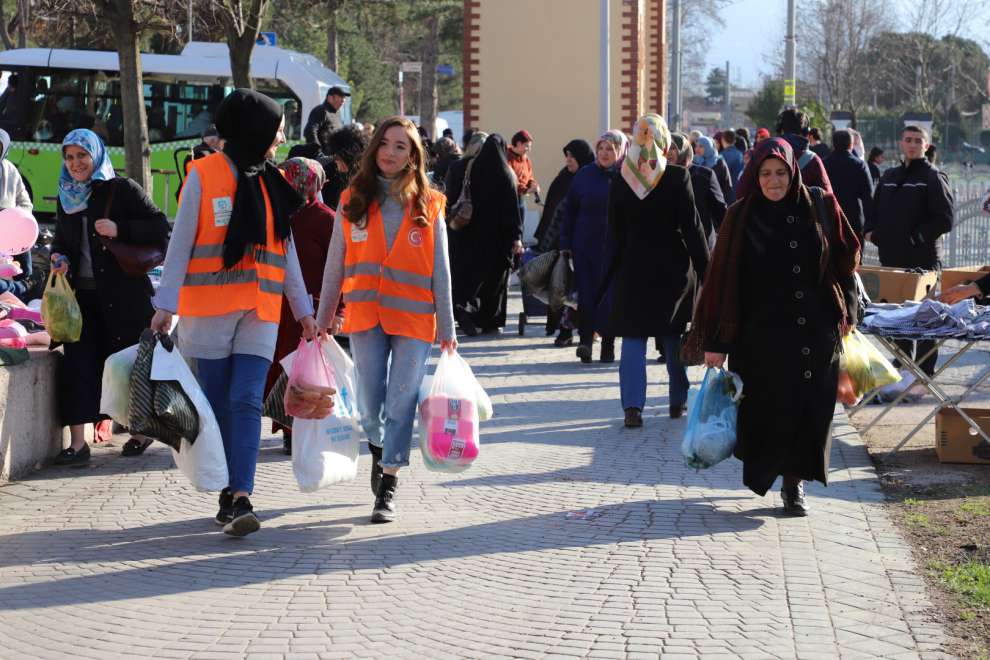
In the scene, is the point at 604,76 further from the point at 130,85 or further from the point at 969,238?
the point at 130,85

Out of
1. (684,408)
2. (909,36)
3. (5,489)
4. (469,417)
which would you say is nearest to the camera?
(469,417)

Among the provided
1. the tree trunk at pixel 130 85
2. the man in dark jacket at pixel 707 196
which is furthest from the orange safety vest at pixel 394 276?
the tree trunk at pixel 130 85

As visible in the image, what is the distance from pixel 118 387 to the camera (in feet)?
22.2

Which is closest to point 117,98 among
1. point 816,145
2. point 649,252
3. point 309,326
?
point 816,145

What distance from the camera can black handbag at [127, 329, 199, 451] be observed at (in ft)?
21.5

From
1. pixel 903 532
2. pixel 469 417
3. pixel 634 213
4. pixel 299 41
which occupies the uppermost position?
pixel 299 41

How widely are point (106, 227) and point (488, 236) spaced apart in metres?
6.74

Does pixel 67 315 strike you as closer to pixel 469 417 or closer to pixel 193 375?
pixel 193 375

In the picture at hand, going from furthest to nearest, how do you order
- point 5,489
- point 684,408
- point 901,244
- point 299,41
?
point 299,41 < point 901,244 < point 684,408 < point 5,489

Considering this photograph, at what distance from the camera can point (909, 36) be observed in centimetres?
5838

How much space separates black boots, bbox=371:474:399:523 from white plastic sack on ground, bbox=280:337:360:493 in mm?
156

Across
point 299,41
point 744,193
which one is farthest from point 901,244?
point 299,41

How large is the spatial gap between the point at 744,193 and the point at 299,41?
Result: 148 ft

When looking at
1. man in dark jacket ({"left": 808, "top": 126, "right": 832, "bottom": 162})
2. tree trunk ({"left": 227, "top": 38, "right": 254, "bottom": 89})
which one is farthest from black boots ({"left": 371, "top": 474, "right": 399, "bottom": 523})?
tree trunk ({"left": 227, "top": 38, "right": 254, "bottom": 89})
